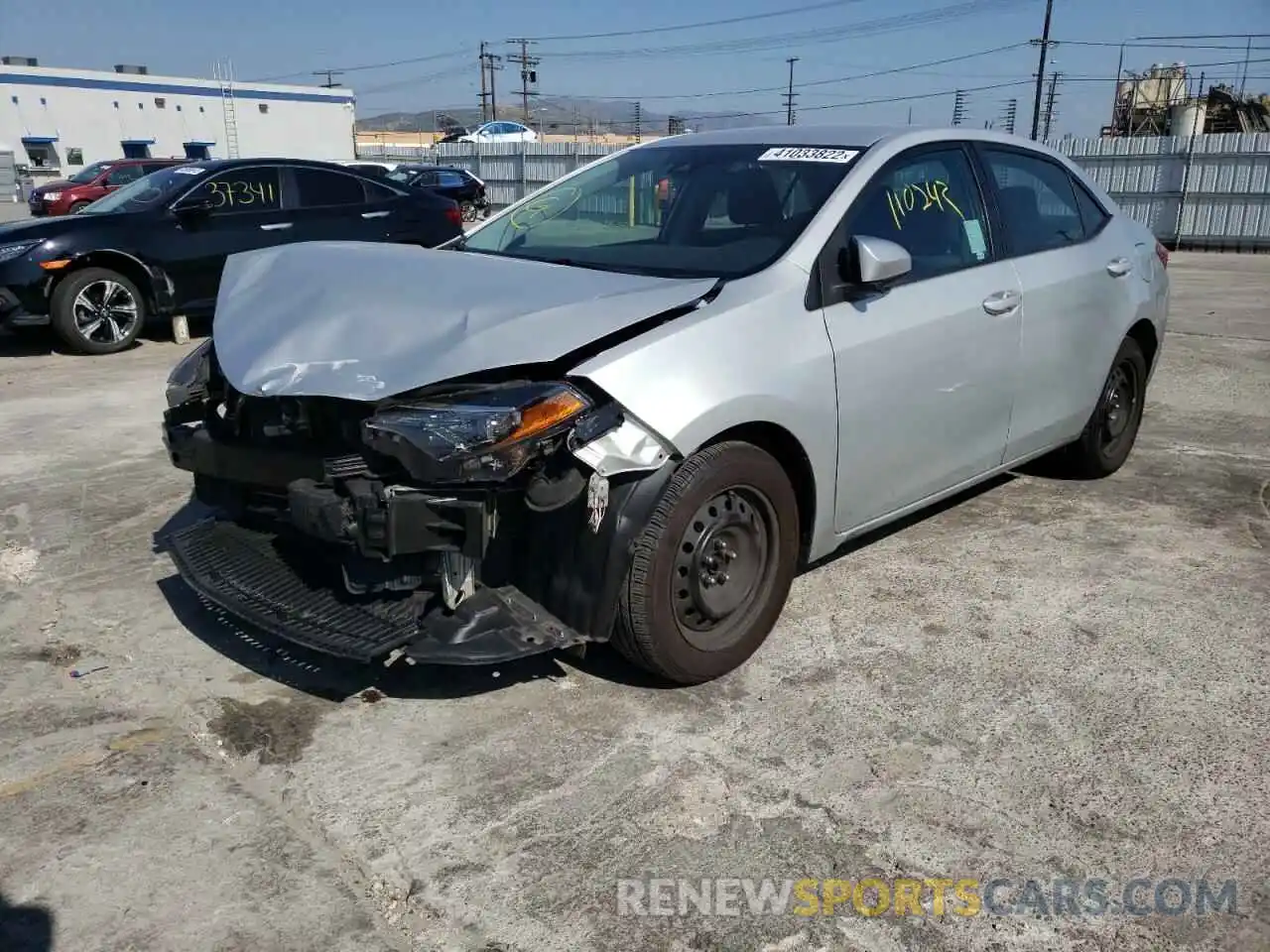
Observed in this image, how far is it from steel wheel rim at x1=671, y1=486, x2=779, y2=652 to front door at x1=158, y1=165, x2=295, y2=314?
675 cm

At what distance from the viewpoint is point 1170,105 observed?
1405 inches

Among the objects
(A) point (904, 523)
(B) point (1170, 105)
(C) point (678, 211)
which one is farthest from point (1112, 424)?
(B) point (1170, 105)

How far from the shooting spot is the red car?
21391mm

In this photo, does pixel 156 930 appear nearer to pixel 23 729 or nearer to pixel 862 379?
pixel 23 729

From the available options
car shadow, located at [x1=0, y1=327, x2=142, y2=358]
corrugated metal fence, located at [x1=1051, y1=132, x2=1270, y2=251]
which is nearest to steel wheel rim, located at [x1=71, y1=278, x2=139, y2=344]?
car shadow, located at [x1=0, y1=327, x2=142, y2=358]

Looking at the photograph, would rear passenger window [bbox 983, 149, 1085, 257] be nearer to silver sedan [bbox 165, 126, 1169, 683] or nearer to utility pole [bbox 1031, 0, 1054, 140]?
silver sedan [bbox 165, 126, 1169, 683]

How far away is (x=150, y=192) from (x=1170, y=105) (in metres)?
36.4

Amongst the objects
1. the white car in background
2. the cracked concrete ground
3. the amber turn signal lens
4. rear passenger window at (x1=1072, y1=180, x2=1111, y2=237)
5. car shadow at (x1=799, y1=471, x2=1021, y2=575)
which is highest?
the white car in background

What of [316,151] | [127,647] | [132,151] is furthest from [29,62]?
[127,647]

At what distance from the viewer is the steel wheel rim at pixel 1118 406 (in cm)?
507

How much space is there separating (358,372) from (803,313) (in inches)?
54.2

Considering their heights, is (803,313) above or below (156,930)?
above

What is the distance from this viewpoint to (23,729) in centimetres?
304

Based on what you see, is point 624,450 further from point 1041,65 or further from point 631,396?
point 1041,65
